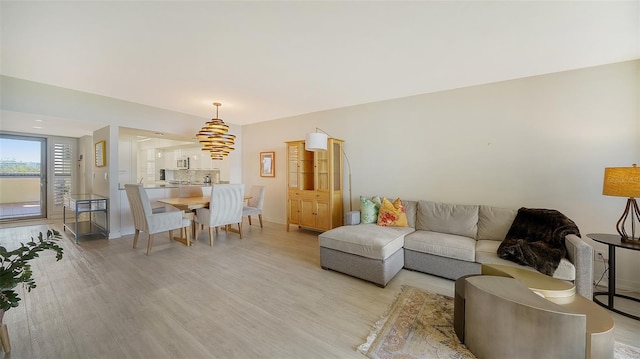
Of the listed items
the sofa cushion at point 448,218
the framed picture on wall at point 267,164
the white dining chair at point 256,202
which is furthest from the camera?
the framed picture on wall at point 267,164

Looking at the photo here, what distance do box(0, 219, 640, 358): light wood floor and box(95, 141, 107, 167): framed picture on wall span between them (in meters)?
1.74

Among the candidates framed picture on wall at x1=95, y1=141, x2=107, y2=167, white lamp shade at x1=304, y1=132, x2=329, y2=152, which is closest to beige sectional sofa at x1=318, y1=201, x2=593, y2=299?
white lamp shade at x1=304, y1=132, x2=329, y2=152

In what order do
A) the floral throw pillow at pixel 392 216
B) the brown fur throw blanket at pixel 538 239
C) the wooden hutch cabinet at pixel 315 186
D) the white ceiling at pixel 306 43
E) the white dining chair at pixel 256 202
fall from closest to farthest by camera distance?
the white ceiling at pixel 306 43 → the brown fur throw blanket at pixel 538 239 → the floral throw pillow at pixel 392 216 → the wooden hutch cabinet at pixel 315 186 → the white dining chair at pixel 256 202

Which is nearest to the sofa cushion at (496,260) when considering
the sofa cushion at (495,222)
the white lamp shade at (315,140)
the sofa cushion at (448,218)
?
the sofa cushion at (495,222)

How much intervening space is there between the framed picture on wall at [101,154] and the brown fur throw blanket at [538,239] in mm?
6332

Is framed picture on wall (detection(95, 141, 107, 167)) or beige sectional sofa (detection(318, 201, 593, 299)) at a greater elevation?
framed picture on wall (detection(95, 141, 107, 167))

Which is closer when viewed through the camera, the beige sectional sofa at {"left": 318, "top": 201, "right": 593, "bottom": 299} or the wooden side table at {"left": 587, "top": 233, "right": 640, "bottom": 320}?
the wooden side table at {"left": 587, "top": 233, "right": 640, "bottom": 320}

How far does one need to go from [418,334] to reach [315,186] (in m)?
2.99

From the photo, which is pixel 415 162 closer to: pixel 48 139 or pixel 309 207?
pixel 309 207

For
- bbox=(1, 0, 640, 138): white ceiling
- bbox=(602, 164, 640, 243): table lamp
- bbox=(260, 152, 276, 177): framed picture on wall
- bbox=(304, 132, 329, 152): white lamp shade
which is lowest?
bbox=(602, 164, 640, 243): table lamp

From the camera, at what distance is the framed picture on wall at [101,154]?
437cm

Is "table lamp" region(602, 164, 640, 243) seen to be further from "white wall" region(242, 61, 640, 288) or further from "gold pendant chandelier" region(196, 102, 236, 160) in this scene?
"gold pendant chandelier" region(196, 102, 236, 160)

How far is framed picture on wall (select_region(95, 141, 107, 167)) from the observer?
14.3ft

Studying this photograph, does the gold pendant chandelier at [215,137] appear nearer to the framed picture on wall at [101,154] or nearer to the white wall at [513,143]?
the framed picture on wall at [101,154]
